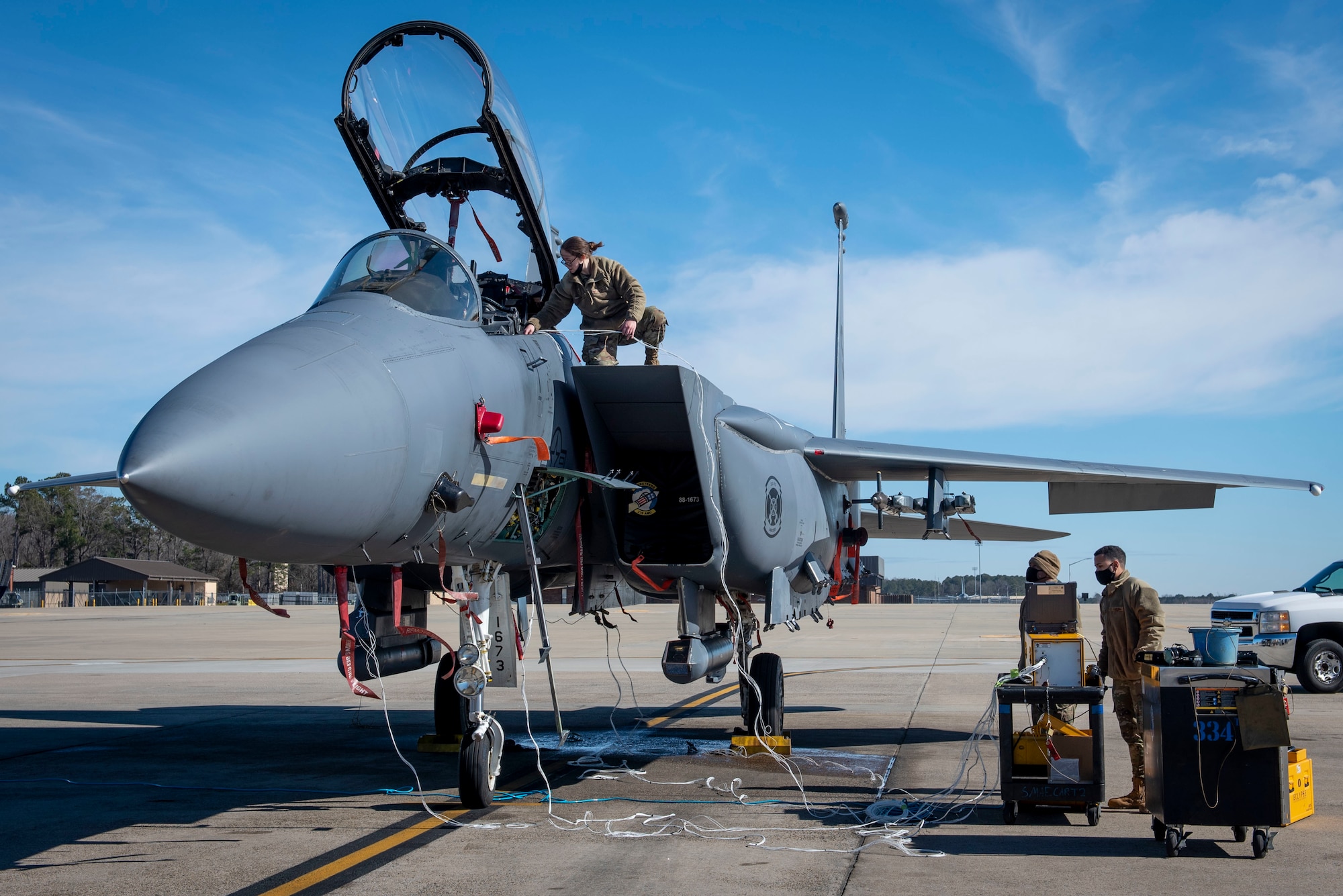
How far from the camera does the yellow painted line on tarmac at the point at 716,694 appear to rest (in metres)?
10.9

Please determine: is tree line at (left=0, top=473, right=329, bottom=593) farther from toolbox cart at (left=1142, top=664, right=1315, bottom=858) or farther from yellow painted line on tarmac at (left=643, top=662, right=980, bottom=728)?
toolbox cart at (left=1142, top=664, right=1315, bottom=858)

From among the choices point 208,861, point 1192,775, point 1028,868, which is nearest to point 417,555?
point 208,861

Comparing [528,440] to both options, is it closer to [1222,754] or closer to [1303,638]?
[1222,754]

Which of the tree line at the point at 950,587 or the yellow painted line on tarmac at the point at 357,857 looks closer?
the yellow painted line on tarmac at the point at 357,857

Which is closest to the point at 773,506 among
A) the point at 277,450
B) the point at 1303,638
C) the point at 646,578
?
the point at 646,578

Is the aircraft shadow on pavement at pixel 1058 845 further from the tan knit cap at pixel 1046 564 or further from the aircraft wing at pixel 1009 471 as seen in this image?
the aircraft wing at pixel 1009 471

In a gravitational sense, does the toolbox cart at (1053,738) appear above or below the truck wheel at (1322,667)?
above

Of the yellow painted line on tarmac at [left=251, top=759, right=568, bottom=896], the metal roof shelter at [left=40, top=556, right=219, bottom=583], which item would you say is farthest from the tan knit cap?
the metal roof shelter at [left=40, top=556, right=219, bottom=583]

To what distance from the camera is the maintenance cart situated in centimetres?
567

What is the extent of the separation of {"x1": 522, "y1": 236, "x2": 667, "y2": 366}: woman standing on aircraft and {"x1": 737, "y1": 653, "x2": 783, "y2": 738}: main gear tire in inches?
117

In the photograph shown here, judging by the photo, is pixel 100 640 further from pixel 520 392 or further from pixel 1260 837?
pixel 1260 837

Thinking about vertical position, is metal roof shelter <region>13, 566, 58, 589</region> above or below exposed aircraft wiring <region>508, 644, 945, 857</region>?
below

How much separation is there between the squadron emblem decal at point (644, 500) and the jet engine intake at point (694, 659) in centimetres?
94

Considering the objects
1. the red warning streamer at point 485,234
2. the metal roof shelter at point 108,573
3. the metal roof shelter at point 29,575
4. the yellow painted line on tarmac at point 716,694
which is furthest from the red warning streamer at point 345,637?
the metal roof shelter at point 29,575
